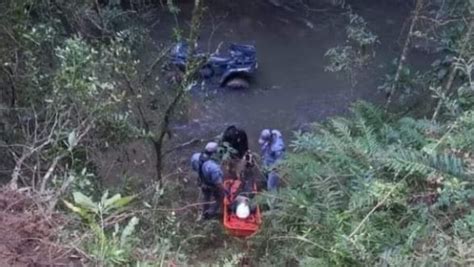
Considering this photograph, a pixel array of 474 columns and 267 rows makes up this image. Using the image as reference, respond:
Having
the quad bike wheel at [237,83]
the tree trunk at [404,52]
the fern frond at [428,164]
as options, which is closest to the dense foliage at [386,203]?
the fern frond at [428,164]

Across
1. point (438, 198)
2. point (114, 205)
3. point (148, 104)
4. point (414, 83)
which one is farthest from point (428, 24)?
point (114, 205)

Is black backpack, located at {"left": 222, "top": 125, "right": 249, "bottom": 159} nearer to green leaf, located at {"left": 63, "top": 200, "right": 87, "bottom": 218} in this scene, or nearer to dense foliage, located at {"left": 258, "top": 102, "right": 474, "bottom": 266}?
dense foliage, located at {"left": 258, "top": 102, "right": 474, "bottom": 266}

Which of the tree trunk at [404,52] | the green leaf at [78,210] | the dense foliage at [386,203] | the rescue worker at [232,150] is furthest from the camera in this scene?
the rescue worker at [232,150]

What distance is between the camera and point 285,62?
12.4 metres

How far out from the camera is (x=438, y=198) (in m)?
4.14

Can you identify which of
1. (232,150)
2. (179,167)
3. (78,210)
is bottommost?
(179,167)

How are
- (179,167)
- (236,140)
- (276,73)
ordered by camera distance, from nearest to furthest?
1. (236,140)
2. (179,167)
3. (276,73)

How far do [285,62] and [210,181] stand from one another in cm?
571

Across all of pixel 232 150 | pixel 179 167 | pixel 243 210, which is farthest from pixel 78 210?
pixel 179 167

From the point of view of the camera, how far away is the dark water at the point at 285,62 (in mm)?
10430

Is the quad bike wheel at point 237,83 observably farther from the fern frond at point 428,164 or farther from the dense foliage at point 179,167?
the fern frond at point 428,164

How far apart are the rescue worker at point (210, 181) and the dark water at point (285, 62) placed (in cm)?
242

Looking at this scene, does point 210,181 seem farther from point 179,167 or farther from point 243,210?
point 179,167

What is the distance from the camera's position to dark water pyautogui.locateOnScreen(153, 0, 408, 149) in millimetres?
10430
